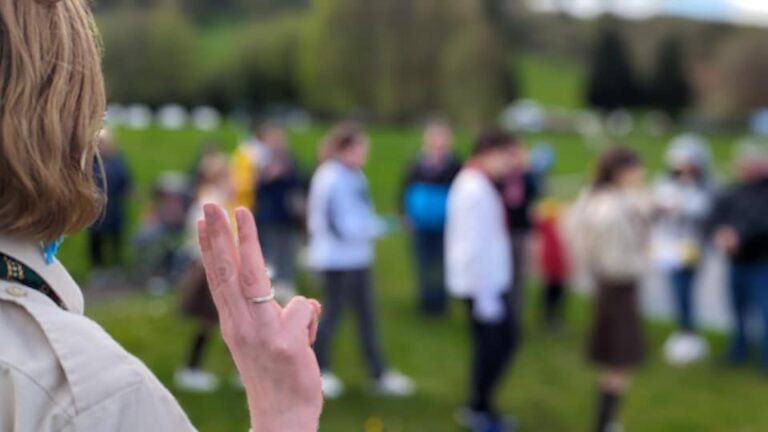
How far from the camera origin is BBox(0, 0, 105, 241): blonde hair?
1.14 metres

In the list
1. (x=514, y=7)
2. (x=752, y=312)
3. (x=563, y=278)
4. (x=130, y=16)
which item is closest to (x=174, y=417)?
(x=752, y=312)

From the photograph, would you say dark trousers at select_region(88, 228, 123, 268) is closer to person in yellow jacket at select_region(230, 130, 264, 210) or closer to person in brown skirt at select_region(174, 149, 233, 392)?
person in yellow jacket at select_region(230, 130, 264, 210)

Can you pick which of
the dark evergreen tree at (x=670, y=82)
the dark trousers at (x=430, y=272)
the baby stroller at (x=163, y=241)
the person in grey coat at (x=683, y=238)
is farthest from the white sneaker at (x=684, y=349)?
the dark evergreen tree at (x=670, y=82)

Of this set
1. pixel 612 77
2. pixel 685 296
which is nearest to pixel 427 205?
pixel 685 296

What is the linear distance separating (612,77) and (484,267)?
31.7 m

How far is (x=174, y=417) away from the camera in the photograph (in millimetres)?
1142

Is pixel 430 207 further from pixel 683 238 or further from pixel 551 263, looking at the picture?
pixel 683 238

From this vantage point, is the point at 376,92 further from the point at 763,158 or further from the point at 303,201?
the point at 763,158

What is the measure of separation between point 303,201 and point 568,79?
28.3 meters

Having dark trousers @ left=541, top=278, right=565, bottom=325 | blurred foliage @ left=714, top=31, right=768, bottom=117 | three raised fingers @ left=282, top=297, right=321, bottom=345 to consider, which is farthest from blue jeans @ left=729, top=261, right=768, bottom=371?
blurred foliage @ left=714, top=31, right=768, bottom=117

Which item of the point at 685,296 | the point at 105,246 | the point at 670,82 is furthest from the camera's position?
the point at 670,82

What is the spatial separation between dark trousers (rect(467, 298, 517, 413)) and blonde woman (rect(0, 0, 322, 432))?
520 centimetres

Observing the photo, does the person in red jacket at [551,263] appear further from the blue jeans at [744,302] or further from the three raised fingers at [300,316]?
the three raised fingers at [300,316]

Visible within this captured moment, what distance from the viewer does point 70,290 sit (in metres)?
1.22
